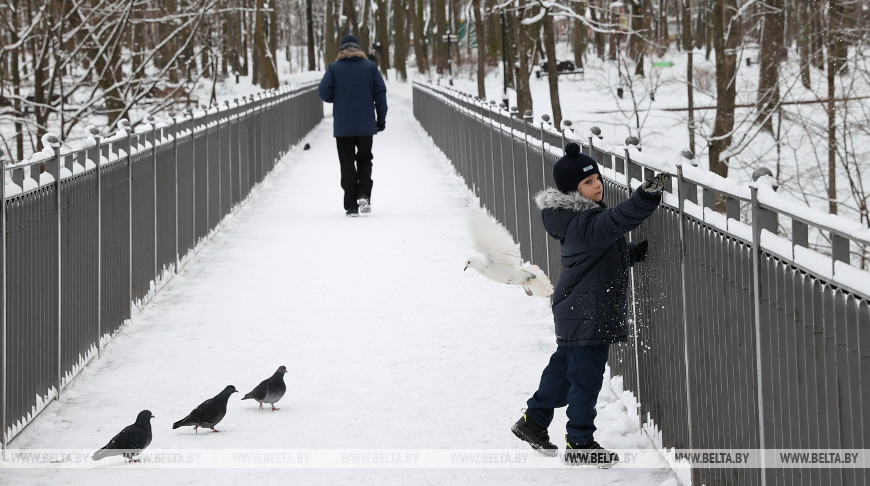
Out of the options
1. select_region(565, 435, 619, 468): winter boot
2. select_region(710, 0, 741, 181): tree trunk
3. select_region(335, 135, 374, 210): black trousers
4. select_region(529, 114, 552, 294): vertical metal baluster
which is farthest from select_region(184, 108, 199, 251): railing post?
select_region(710, 0, 741, 181): tree trunk

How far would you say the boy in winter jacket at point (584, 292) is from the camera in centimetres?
525

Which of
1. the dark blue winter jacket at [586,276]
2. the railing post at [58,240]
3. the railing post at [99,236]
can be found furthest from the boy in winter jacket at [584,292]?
the railing post at [99,236]

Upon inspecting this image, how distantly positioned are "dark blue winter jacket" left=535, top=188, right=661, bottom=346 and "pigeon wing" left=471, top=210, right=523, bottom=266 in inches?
47.0

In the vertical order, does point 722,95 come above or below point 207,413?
above

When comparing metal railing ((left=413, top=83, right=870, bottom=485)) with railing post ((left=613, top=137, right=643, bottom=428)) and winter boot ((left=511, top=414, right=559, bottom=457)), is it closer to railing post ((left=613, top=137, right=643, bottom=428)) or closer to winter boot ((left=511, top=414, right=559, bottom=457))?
railing post ((left=613, top=137, right=643, bottom=428))

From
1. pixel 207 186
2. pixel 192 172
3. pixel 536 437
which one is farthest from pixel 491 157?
pixel 536 437

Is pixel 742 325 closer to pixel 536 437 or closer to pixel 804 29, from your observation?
pixel 536 437

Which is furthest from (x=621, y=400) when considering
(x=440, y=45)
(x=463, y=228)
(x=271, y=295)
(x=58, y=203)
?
(x=440, y=45)

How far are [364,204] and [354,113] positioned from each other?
1.10m

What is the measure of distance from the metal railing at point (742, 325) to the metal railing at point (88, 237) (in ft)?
9.44

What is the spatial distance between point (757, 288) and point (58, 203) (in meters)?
4.13

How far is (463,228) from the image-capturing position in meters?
13.7

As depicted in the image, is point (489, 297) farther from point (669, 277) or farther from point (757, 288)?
point (757, 288)

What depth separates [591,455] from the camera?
215 inches
